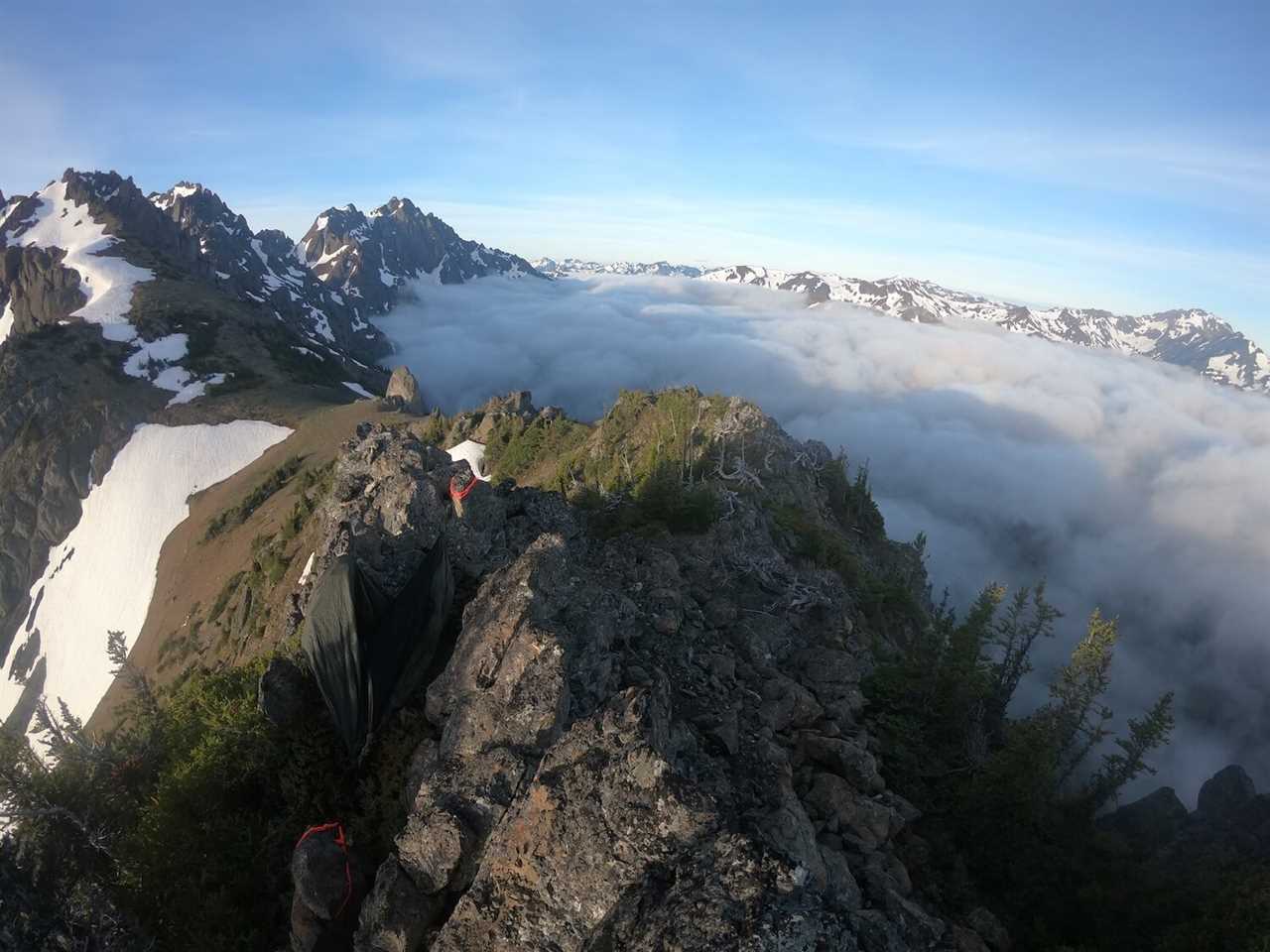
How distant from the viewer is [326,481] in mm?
51875

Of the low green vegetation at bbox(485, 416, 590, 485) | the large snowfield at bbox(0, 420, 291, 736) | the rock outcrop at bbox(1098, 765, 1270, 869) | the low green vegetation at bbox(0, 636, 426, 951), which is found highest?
the low green vegetation at bbox(485, 416, 590, 485)


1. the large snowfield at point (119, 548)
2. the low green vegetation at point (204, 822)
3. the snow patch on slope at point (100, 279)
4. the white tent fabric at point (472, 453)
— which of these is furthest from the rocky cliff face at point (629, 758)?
the snow patch on slope at point (100, 279)

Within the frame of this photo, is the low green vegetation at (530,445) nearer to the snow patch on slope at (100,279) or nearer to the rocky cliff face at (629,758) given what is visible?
the rocky cliff face at (629,758)

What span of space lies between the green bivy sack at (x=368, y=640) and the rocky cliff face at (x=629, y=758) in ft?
2.98

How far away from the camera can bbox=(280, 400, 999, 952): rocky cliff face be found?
5969 millimetres

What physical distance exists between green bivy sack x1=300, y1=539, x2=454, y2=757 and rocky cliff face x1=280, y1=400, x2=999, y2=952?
35.8 inches

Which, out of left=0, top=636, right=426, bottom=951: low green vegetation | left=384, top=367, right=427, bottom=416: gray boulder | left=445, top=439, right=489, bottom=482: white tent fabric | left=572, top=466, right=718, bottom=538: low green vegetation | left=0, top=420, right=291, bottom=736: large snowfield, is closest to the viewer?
left=0, top=636, right=426, bottom=951: low green vegetation

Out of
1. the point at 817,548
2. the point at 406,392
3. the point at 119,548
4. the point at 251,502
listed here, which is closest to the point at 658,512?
the point at 817,548

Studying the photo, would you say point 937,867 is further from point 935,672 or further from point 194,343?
point 194,343

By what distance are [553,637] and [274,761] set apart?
21.1 feet

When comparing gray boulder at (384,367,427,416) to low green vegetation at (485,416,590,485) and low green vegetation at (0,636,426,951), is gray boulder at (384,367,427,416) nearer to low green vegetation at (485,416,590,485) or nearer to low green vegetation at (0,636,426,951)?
low green vegetation at (485,416,590,485)

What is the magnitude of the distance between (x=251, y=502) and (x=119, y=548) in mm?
18772

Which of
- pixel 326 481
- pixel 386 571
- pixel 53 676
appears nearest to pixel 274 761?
pixel 386 571

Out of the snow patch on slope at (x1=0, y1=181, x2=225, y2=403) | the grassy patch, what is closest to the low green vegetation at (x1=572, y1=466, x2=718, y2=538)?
the grassy patch
